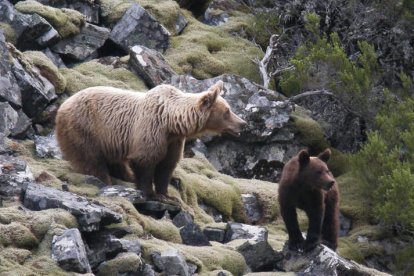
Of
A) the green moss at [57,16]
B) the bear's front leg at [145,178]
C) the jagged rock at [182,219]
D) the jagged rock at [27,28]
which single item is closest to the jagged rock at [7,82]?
the bear's front leg at [145,178]

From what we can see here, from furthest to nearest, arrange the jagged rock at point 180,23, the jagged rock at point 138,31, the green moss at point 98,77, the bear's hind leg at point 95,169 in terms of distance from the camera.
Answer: the jagged rock at point 180,23
the jagged rock at point 138,31
the green moss at point 98,77
the bear's hind leg at point 95,169

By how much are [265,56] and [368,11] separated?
304 cm

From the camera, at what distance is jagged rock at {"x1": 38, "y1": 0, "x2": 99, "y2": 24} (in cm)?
2170

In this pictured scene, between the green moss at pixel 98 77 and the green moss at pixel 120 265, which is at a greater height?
the green moss at pixel 120 265

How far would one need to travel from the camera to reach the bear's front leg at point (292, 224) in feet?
44.6

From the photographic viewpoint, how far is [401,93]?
69.9 ft

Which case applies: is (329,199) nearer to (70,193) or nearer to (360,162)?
(70,193)

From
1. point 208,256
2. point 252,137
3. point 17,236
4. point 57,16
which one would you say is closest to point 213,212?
point 252,137

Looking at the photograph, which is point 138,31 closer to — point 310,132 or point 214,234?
point 310,132

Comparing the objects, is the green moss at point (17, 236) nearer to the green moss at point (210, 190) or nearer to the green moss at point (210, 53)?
the green moss at point (210, 190)

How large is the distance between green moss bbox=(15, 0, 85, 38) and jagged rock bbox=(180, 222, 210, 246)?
7.74m

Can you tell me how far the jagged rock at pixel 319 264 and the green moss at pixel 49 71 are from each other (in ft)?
20.3

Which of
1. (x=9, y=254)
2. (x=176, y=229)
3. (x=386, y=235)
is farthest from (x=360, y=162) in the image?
(x=9, y=254)

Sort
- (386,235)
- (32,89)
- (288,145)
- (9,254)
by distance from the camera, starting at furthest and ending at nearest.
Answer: (288,145)
(386,235)
(32,89)
(9,254)
